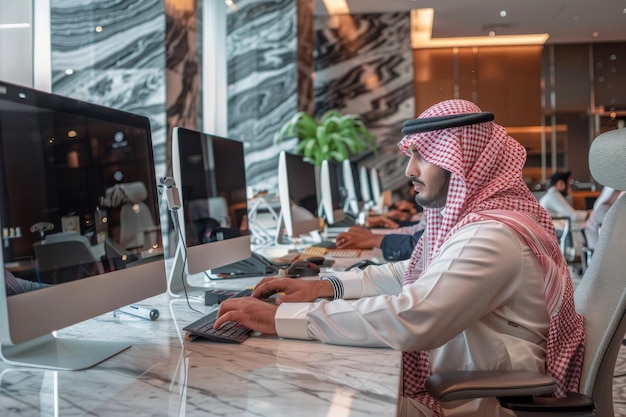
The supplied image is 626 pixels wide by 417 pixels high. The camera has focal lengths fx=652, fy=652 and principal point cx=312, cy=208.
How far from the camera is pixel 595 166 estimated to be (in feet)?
4.91

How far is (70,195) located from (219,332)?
1.40 feet

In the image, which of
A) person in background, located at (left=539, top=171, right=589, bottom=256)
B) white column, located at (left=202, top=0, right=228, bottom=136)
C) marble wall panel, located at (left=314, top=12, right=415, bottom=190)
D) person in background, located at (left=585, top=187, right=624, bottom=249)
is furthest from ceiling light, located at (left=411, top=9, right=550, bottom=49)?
person in background, located at (left=585, top=187, right=624, bottom=249)

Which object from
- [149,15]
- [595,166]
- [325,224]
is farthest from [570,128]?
[595,166]

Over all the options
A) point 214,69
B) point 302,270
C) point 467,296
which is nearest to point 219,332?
point 467,296

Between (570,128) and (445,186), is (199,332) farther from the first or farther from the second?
(570,128)

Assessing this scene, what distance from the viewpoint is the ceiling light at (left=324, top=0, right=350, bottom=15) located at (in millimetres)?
9141

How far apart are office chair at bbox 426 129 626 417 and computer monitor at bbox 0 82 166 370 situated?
0.67 meters

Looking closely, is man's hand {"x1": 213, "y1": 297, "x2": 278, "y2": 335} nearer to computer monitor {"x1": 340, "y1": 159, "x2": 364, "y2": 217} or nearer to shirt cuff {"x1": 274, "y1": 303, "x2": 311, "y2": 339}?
shirt cuff {"x1": 274, "y1": 303, "x2": 311, "y2": 339}

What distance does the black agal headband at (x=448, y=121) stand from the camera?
60.2 inches

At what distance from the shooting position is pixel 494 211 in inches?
57.2

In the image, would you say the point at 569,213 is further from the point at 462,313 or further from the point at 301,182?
the point at 462,313

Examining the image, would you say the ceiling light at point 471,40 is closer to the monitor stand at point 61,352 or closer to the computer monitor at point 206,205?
the computer monitor at point 206,205

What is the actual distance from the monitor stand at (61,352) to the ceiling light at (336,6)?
8366 millimetres

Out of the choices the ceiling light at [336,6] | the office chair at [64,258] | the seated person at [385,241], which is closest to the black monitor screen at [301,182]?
the seated person at [385,241]
